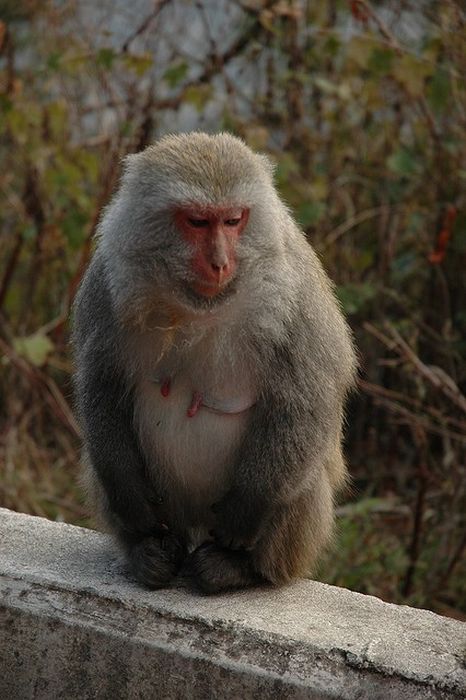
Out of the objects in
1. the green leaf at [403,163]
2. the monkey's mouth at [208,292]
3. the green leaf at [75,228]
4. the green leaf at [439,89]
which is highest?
the green leaf at [439,89]

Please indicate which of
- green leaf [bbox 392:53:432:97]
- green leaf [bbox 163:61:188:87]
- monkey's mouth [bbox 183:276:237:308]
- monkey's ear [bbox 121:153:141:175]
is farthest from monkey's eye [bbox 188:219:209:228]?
green leaf [bbox 163:61:188:87]

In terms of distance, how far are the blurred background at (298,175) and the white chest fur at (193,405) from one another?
6.13ft

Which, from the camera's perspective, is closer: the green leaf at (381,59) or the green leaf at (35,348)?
the green leaf at (35,348)

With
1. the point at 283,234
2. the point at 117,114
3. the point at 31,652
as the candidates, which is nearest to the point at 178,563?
the point at 31,652

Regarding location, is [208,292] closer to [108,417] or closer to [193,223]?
[193,223]

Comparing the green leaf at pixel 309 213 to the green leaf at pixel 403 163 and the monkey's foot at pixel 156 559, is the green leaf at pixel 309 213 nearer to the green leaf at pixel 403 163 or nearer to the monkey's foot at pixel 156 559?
the green leaf at pixel 403 163

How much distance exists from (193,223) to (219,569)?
40.5 inches

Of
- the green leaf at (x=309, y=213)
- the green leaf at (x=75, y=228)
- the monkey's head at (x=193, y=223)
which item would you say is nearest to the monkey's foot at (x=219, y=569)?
the monkey's head at (x=193, y=223)

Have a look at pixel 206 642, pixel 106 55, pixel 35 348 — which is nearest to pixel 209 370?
pixel 206 642

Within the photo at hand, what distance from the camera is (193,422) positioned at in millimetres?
3383

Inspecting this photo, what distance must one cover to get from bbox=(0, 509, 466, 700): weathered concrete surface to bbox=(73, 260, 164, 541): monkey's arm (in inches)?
9.4

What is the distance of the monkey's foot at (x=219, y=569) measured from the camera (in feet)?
10.9

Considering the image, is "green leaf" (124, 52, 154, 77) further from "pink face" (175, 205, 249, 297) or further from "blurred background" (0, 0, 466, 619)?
"pink face" (175, 205, 249, 297)

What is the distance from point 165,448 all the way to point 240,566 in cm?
41
